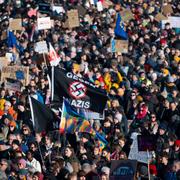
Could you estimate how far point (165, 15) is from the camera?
27.0m

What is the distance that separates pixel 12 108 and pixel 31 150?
2927 millimetres

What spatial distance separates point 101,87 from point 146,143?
5.53 meters

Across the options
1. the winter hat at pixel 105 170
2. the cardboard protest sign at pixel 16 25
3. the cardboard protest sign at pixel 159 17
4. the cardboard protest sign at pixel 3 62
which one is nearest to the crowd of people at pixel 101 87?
the winter hat at pixel 105 170

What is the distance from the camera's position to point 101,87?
18.3 m

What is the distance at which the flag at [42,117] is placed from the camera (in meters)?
13.8

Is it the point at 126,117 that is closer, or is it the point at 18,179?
the point at 18,179

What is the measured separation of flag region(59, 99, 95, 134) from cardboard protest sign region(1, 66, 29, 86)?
5.11m

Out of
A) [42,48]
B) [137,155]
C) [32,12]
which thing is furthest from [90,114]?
[32,12]

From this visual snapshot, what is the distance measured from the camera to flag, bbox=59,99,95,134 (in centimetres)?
1376

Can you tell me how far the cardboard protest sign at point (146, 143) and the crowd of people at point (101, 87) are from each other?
263mm

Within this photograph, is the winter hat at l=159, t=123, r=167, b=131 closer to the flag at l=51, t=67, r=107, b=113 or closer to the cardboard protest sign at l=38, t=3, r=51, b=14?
the flag at l=51, t=67, r=107, b=113

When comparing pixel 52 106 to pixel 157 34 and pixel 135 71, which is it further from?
pixel 157 34

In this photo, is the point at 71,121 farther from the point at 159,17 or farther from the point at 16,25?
the point at 159,17

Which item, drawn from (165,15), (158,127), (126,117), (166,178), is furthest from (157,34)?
(166,178)
